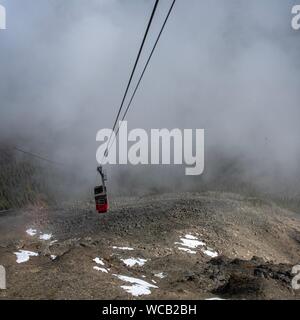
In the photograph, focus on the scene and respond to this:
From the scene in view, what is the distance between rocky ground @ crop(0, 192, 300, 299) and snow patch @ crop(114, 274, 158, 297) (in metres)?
0.06

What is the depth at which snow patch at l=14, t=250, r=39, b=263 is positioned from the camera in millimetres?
38969

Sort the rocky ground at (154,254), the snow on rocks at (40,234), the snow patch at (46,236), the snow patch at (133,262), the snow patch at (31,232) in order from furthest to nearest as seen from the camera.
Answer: the snow patch at (31,232) → the snow on rocks at (40,234) → the snow patch at (46,236) → the snow patch at (133,262) → the rocky ground at (154,254)

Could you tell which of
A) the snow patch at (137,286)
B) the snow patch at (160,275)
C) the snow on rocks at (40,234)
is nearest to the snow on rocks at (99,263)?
the snow patch at (137,286)

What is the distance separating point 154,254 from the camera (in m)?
45.6

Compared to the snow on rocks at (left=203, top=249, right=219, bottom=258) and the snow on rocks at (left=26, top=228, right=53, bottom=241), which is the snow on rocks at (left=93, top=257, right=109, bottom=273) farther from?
the snow on rocks at (left=26, top=228, right=53, bottom=241)

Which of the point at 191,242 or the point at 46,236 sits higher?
the point at 191,242

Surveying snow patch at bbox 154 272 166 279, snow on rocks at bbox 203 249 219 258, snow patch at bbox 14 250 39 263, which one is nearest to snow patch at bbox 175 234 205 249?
snow on rocks at bbox 203 249 219 258

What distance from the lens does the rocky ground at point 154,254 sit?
28.1 metres

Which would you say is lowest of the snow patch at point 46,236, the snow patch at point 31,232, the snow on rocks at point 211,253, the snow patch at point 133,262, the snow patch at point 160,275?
the snow patch at point 31,232

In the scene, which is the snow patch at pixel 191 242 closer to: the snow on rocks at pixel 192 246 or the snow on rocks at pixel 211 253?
the snow on rocks at pixel 192 246

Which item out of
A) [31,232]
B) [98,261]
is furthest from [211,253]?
[31,232]

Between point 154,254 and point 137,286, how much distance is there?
16.3 m

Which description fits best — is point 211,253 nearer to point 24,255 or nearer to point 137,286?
point 24,255
